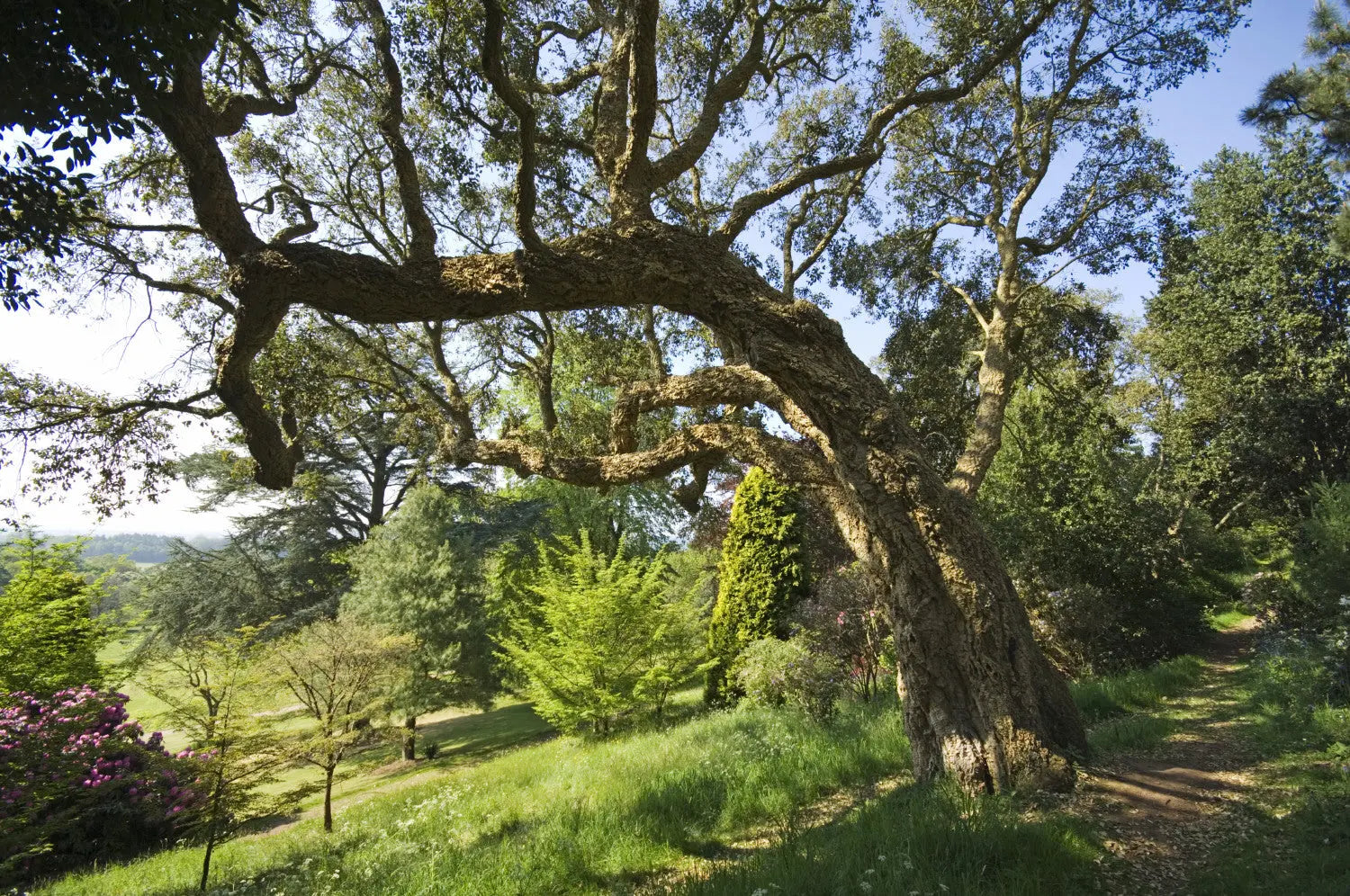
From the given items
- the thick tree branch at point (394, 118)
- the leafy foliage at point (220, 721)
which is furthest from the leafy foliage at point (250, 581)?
the thick tree branch at point (394, 118)

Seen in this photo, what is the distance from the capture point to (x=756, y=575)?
11555mm

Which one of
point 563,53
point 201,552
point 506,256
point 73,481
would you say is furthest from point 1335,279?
point 201,552

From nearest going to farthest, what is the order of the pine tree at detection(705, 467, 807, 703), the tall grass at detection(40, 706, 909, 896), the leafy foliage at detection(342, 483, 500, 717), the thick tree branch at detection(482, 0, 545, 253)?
1. the thick tree branch at detection(482, 0, 545, 253)
2. the tall grass at detection(40, 706, 909, 896)
3. the pine tree at detection(705, 467, 807, 703)
4. the leafy foliage at detection(342, 483, 500, 717)

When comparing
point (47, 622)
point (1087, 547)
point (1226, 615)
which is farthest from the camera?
point (1226, 615)

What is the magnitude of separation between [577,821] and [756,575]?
658 centimetres

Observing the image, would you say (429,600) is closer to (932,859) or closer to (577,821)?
(577,821)

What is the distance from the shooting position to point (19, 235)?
3.71 meters

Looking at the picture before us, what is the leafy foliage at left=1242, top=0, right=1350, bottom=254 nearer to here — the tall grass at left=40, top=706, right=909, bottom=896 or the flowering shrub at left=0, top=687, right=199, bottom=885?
the tall grass at left=40, top=706, right=909, bottom=896

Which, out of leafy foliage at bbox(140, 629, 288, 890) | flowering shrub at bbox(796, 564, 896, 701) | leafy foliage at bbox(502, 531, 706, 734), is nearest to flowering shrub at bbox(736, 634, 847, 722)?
flowering shrub at bbox(796, 564, 896, 701)

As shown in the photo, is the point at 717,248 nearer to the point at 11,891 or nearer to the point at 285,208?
the point at 11,891

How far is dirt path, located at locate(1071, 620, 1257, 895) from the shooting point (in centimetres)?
372

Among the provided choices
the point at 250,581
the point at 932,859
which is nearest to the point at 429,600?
the point at 250,581

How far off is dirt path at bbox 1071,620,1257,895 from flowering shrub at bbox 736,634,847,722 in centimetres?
357

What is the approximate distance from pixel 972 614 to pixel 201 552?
2608cm
